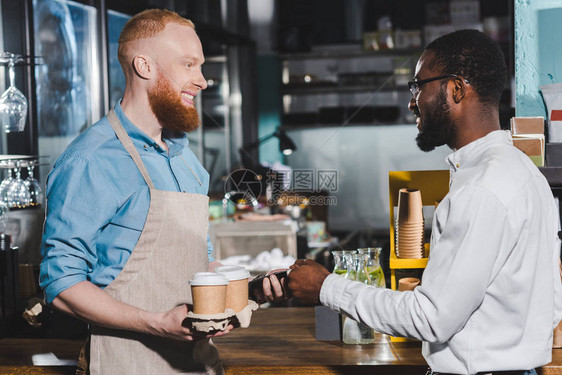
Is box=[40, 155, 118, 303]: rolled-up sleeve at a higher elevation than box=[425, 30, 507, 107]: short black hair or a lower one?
lower

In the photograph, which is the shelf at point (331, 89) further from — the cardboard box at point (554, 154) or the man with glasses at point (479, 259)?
the man with glasses at point (479, 259)

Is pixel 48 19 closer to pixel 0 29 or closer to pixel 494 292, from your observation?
pixel 0 29

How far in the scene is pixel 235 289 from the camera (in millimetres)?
1449

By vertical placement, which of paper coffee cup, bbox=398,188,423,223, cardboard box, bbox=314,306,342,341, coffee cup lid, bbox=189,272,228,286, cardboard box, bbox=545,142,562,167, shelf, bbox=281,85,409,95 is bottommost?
cardboard box, bbox=314,306,342,341

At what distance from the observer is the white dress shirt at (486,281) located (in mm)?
1209

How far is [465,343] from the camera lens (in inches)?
50.2

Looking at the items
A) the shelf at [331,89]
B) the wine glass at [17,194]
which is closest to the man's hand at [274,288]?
the wine glass at [17,194]

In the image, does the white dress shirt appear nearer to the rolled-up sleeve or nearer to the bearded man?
the bearded man

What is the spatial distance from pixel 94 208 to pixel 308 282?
1.72 feet

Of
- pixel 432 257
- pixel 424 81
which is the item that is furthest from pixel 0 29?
pixel 432 257

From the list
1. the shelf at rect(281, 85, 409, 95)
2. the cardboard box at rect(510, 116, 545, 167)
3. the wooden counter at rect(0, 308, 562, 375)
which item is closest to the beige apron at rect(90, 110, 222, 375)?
the wooden counter at rect(0, 308, 562, 375)

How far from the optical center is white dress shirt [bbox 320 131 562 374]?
121 cm

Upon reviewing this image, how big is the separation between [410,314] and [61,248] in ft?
2.53

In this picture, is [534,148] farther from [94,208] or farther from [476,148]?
[94,208]
